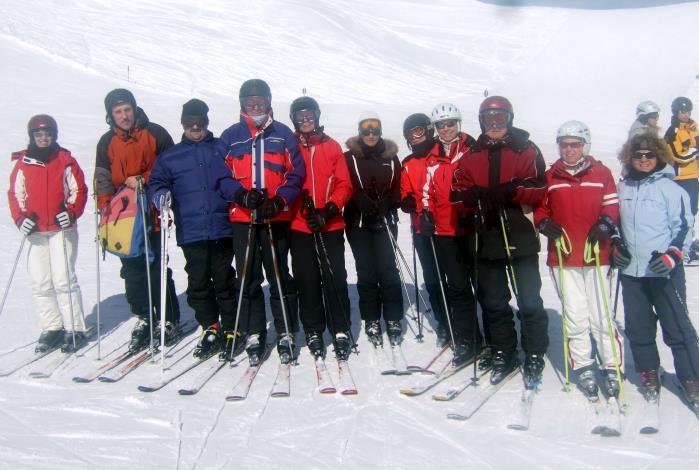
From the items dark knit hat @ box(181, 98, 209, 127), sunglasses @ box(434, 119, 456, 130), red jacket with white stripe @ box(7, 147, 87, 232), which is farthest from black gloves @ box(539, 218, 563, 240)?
red jacket with white stripe @ box(7, 147, 87, 232)

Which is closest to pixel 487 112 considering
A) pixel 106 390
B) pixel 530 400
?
pixel 530 400

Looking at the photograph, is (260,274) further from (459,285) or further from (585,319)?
(585,319)

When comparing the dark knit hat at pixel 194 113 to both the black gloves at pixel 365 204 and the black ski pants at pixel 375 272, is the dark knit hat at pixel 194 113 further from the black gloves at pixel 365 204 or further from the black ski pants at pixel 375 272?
the black ski pants at pixel 375 272

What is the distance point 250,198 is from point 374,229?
49.4 inches

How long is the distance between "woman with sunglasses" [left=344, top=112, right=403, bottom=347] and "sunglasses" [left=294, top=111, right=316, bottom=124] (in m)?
0.51

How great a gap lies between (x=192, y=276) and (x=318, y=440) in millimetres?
2059

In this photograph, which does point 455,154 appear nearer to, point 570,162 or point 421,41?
point 570,162

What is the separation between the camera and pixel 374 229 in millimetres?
5715

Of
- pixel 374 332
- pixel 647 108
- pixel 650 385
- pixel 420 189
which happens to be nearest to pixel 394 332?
pixel 374 332

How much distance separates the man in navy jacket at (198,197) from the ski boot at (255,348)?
25 cm

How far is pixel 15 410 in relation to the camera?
4508mm

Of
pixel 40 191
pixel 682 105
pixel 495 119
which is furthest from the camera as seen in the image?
pixel 682 105

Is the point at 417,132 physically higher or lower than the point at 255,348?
higher

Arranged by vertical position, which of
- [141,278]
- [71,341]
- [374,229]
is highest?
[374,229]
